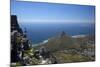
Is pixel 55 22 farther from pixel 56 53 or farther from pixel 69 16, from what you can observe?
pixel 56 53

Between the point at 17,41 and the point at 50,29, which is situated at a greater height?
the point at 50,29

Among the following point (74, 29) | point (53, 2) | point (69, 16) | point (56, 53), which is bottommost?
point (56, 53)

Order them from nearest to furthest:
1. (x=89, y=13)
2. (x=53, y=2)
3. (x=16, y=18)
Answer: (x=16, y=18) → (x=53, y=2) → (x=89, y=13)

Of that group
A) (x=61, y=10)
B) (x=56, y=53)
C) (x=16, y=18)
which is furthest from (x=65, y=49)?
(x=16, y=18)

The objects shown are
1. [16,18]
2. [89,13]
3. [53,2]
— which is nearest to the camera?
[16,18]

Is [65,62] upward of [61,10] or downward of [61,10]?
downward

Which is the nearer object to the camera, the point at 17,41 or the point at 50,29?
the point at 17,41

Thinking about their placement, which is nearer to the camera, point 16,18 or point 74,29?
point 16,18

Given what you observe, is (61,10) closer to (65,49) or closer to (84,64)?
(65,49)
